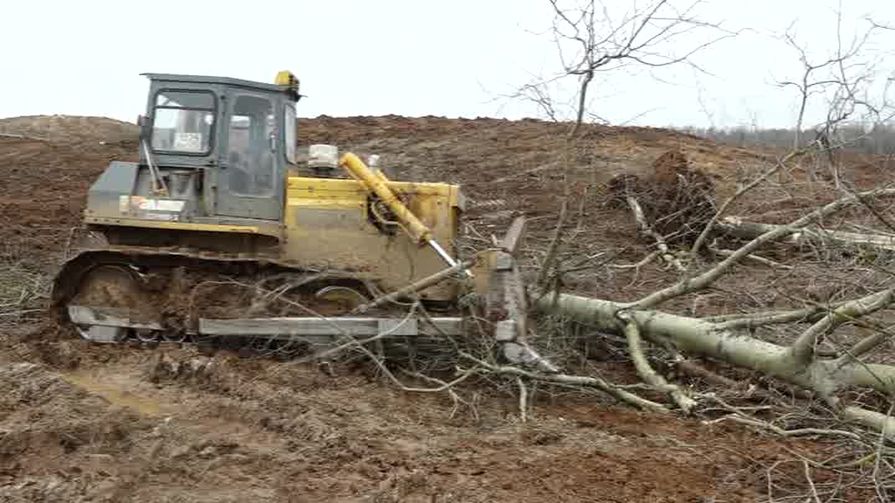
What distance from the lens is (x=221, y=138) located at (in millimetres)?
8141

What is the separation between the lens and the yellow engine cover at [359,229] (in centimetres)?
802

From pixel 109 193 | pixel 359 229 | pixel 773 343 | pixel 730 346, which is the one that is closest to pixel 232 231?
pixel 359 229

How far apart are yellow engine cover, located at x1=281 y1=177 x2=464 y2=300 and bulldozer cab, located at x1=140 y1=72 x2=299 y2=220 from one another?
0.27 metres

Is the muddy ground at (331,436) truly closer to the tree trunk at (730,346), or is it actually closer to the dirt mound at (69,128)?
the tree trunk at (730,346)

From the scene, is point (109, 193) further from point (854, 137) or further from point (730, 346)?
point (854, 137)

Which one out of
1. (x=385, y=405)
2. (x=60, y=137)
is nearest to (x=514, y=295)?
(x=385, y=405)

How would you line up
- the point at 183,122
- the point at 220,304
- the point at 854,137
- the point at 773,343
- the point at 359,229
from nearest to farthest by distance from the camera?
the point at 854,137 → the point at 773,343 → the point at 220,304 → the point at 359,229 → the point at 183,122

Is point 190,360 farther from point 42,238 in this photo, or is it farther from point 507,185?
point 507,185

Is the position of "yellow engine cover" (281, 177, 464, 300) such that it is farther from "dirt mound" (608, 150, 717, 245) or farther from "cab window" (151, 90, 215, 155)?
"dirt mound" (608, 150, 717, 245)

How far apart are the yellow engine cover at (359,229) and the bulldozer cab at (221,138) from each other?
27cm

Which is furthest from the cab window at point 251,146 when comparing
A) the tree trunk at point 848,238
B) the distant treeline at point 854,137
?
A: the tree trunk at point 848,238

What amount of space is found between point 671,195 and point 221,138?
7187 mm

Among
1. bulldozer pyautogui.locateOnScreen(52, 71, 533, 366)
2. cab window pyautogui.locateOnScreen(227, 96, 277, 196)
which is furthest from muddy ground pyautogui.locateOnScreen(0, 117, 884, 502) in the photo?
cab window pyautogui.locateOnScreen(227, 96, 277, 196)

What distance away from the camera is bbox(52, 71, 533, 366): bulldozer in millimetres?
7730
